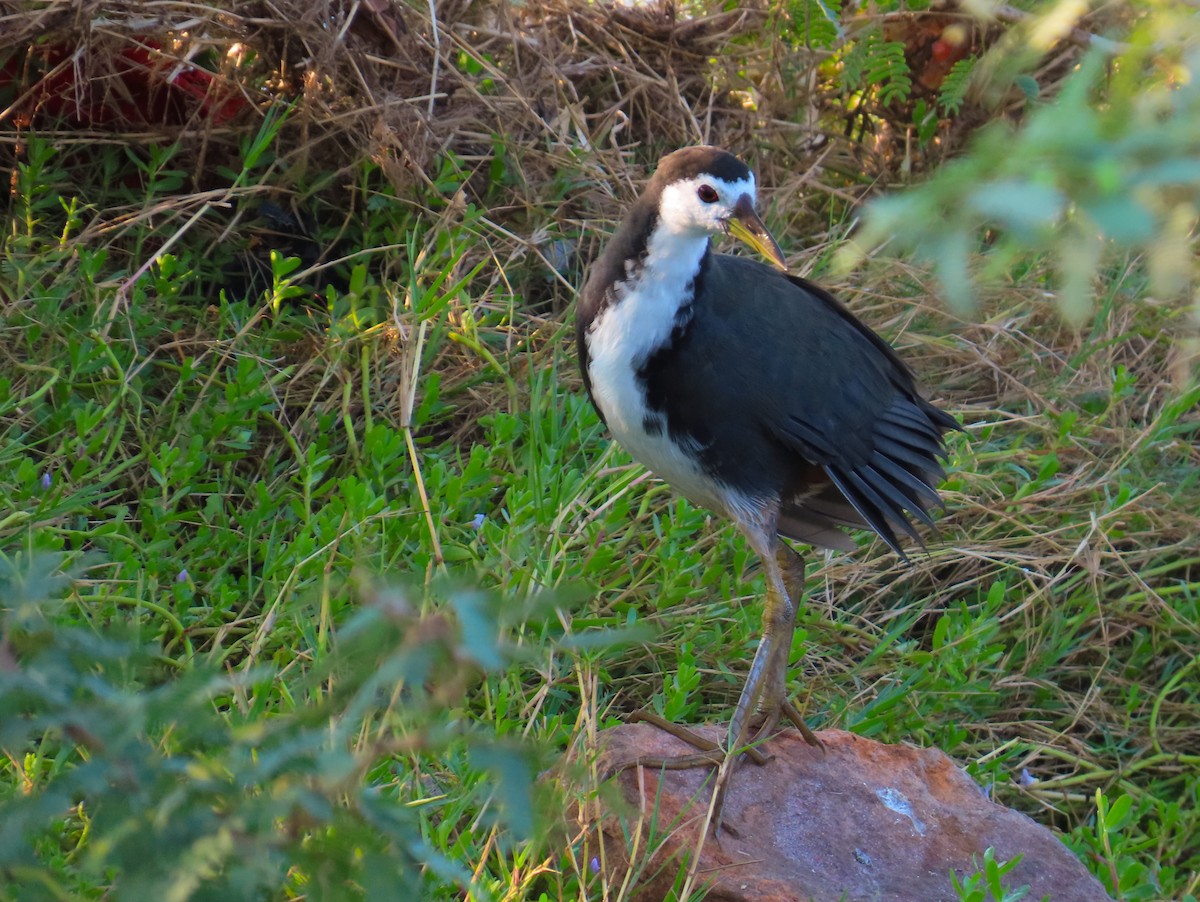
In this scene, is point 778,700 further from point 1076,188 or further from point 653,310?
point 1076,188

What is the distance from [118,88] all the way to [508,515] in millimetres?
1842

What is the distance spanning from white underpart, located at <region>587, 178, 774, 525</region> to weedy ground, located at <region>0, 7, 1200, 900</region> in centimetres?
32

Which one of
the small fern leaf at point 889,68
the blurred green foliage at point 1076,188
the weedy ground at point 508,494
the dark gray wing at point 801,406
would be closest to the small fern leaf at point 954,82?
the small fern leaf at point 889,68

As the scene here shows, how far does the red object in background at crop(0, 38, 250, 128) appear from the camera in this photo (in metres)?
3.91

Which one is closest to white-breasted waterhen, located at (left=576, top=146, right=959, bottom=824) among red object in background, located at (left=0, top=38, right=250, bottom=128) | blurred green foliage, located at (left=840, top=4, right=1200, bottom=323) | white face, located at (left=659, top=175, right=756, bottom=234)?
white face, located at (left=659, top=175, right=756, bottom=234)

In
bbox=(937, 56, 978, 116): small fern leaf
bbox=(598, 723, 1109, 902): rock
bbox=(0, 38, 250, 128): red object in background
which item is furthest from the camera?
bbox=(937, 56, 978, 116): small fern leaf

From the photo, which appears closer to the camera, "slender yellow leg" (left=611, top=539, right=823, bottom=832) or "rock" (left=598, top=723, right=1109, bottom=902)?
"rock" (left=598, top=723, right=1109, bottom=902)

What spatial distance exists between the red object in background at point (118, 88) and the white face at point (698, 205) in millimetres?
1825

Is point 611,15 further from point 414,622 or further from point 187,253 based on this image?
point 414,622

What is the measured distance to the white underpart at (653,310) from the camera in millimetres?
2764

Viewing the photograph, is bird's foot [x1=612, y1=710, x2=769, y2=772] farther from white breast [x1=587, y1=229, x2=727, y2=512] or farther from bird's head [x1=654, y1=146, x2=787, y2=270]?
bird's head [x1=654, y1=146, x2=787, y2=270]

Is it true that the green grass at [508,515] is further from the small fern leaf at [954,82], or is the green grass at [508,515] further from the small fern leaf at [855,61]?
the small fern leaf at [855,61]

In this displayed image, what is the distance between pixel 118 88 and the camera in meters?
4.01

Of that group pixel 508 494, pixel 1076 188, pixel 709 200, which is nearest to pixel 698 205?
pixel 709 200
